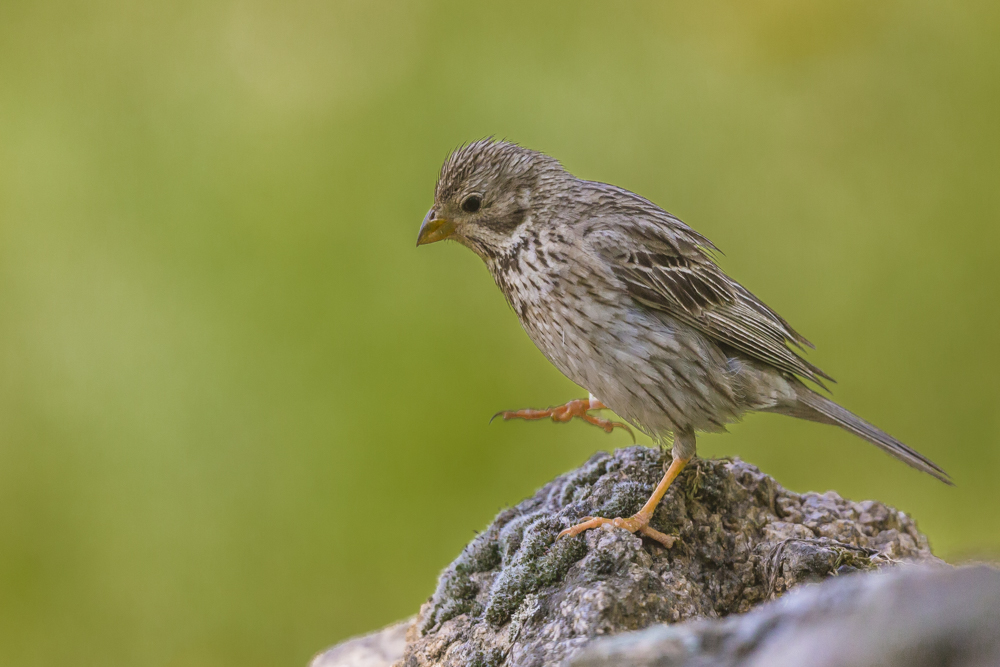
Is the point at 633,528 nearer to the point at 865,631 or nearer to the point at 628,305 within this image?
the point at 628,305

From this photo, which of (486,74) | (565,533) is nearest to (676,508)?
(565,533)

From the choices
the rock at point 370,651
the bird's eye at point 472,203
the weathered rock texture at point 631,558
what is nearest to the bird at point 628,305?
the bird's eye at point 472,203

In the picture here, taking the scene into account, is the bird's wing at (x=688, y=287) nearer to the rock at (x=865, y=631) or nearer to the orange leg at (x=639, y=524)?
the orange leg at (x=639, y=524)

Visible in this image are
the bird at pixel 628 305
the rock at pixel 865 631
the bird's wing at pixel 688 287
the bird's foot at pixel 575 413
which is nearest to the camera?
the rock at pixel 865 631

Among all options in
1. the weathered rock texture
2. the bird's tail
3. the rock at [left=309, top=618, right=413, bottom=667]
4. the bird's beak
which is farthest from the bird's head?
the rock at [left=309, top=618, right=413, bottom=667]

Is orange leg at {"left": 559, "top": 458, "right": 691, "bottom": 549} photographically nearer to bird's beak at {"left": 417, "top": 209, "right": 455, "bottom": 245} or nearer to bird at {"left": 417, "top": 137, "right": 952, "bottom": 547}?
bird at {"left": 417, "top": 137, "right": 952, "bottom": 547}
